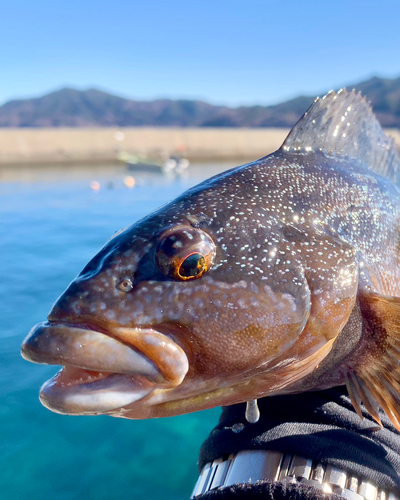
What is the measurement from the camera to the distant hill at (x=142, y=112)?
69.0 metres

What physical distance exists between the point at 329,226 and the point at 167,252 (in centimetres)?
72

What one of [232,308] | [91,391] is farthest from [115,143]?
[91,391]

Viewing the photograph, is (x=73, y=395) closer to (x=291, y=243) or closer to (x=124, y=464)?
(x=291, y=243)

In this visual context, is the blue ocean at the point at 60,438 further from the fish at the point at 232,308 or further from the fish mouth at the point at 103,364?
the fish mouth at the point at 103,364

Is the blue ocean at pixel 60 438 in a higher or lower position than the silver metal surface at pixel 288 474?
lower

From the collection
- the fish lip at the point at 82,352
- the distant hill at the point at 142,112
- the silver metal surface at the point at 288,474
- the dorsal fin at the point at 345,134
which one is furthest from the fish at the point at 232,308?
the distant hill at the point at 142,112

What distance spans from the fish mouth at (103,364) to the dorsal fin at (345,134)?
120 cm

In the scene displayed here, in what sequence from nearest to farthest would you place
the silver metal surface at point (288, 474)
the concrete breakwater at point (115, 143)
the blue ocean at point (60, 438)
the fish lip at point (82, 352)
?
the fish lip at point (82, 352)
the silver metal surface at point (288, 474)
the blue ocean at point (60, 438)
the concrete breakwater at point (115, 143)

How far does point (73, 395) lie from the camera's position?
1145mm

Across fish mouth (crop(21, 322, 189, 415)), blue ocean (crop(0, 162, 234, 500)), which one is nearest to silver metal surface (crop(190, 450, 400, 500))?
fish mouth (crop(21, 322, 189, 415))

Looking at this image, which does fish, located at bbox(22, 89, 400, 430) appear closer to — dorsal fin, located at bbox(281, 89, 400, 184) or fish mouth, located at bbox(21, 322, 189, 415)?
fish mouth, located at bbox(21, 322, 189, 415)

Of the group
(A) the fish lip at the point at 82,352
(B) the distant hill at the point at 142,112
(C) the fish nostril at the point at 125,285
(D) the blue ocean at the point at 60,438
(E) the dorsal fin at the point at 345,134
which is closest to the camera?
(A) the fish lip at the point at 82,352

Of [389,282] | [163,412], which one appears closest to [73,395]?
[163,412]

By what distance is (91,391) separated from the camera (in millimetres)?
1146
